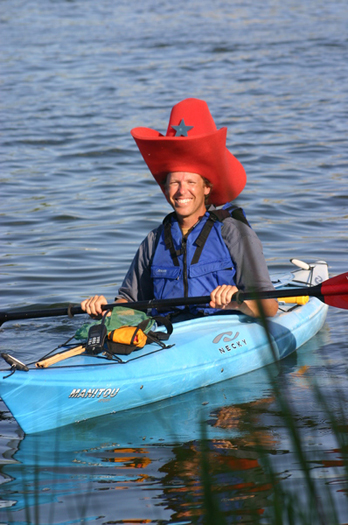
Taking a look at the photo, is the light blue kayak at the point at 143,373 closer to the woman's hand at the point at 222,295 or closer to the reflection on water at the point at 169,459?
the reflection on water at the point at 169,459

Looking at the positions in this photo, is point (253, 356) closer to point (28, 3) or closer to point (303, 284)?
point (303, 284)

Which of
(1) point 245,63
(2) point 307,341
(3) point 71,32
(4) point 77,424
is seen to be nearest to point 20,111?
(1) point 245,63

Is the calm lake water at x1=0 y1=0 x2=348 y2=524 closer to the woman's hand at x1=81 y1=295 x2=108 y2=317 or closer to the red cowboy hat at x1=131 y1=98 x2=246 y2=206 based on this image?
the woman's hand at x1=81 y1=295 x2=108 y2=317

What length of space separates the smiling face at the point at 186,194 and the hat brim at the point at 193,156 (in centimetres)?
5

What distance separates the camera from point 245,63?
1862cm

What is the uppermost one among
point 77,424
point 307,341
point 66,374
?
point 66,374

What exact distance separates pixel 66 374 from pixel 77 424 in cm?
32

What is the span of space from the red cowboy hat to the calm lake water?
132 centimetres

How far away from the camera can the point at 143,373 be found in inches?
177

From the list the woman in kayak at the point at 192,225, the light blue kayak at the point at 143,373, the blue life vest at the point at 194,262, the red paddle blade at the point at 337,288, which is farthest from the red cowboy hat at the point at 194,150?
the light blue kayak at the point at 143,373

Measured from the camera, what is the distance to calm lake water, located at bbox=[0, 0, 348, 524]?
3502mm

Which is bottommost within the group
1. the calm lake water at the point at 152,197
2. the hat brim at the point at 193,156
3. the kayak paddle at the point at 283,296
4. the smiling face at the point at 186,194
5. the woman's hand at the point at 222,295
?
the calm lake water at the point at 152,197

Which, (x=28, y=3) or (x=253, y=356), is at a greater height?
(x=28, y=3)

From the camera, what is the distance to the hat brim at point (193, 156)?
4805 millimetres
